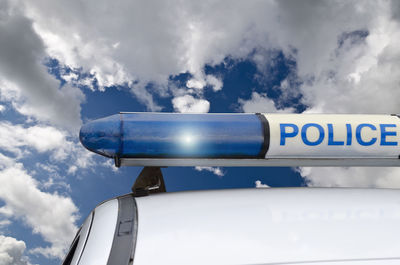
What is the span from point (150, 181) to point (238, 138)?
1.95 feet

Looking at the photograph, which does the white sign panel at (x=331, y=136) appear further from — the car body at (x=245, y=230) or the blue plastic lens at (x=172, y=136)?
the car body at (x=245, y=230)

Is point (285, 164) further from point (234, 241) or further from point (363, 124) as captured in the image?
point (234, 241)

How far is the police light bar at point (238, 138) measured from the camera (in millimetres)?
1830

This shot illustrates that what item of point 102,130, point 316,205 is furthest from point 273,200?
point 102,130

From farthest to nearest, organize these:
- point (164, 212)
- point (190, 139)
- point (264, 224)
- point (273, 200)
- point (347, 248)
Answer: point (190, 139) < point (273, 200) < point (164, 212) < point (264, 224) < point (347, 248)

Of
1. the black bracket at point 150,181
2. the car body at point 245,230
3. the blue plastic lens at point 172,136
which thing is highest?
the blue plastic lens at point 172,136

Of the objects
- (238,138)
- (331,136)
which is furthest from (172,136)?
(331,136)

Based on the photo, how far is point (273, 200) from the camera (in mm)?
1660

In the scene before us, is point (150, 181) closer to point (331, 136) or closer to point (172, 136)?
point (172, 136)

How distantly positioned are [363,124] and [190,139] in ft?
3.29

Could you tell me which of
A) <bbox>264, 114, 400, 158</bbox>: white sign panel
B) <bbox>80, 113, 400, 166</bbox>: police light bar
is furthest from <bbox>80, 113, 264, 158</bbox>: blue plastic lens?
<bbox>264, 114, 400, 158</bbox>: white sign panel

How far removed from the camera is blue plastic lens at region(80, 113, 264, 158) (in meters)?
1.82

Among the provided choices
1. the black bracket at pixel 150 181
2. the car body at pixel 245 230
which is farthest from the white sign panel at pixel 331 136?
the black bracket at pixel 150 181

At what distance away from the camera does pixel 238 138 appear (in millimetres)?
1888
